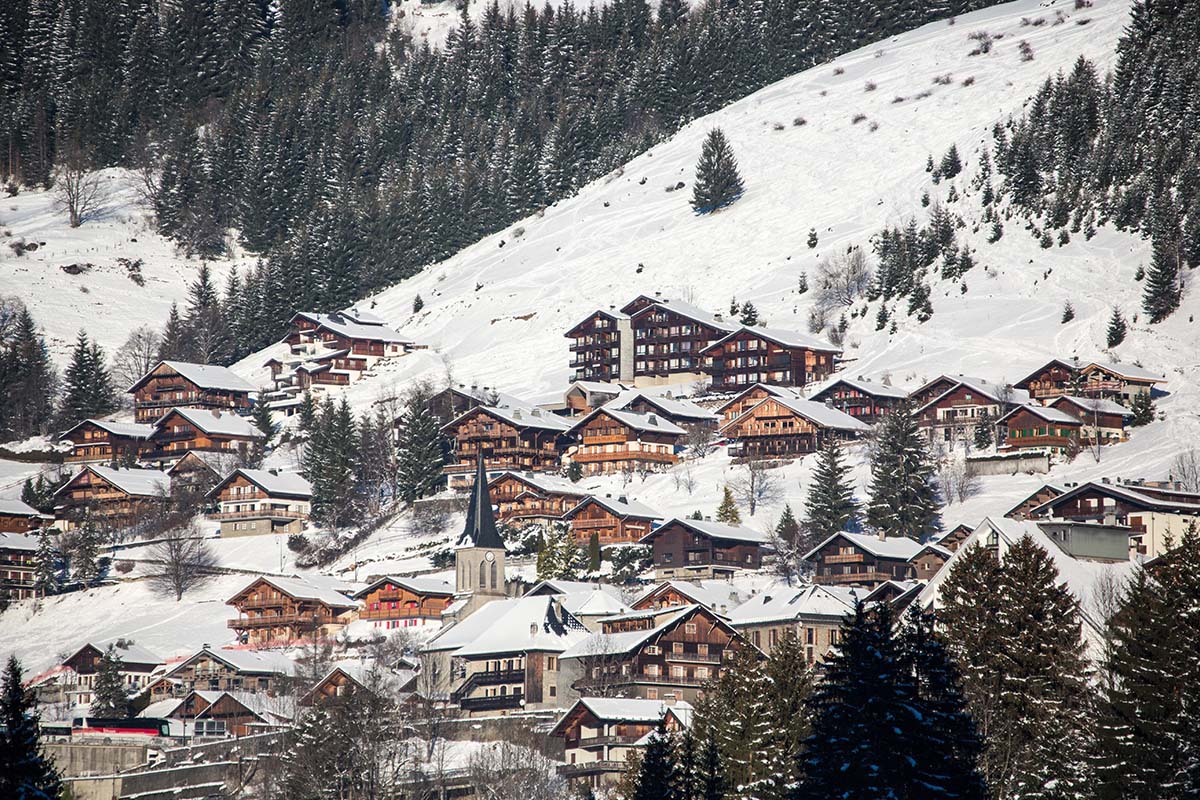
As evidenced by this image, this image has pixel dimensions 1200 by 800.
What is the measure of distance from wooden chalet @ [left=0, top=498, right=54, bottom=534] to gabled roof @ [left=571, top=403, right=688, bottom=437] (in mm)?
32585

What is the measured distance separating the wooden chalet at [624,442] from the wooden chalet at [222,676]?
29.3m

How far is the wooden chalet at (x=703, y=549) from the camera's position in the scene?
84.8m

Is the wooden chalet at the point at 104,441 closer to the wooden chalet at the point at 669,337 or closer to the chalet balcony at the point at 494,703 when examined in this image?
the wooden chalet at the point at 669,337

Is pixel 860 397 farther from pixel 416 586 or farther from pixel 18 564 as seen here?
pixel 18 564

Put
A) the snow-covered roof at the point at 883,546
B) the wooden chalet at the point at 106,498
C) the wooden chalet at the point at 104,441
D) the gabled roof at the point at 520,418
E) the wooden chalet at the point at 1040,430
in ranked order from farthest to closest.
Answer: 1. the wooden chalet at the point at 104,441
2. the gabled roof at the point at 520,418
3. the wooden chalet at the point at 106,498
4. the wooden chalet at the point at 1040,430
5. the snow-covered roof at the point at 883,546

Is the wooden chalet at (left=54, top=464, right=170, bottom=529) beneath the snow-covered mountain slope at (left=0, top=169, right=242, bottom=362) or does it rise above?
beneath

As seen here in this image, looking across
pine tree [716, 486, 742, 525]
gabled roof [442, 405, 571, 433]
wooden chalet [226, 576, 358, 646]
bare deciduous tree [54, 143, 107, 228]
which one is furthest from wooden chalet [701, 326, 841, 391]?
bare deciduous tree [54, 143, 107, 228]

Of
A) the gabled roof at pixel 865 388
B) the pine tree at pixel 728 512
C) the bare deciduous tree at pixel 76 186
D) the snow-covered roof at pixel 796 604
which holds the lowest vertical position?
the snow-covered roof at pixel 796 604

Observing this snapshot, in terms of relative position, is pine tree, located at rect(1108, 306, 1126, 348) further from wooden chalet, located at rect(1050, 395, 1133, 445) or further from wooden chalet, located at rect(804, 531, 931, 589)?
wooden chalet, located at rect(804, 531, 931, 589)

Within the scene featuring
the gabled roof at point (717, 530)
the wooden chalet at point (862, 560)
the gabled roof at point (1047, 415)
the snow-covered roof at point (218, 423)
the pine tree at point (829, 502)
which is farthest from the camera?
the snow-covered roof at point (218, 423)

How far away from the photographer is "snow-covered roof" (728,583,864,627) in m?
73.9

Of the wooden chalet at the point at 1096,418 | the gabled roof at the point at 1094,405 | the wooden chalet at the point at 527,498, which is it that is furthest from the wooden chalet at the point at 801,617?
the gabled roof at the point at 1094,405

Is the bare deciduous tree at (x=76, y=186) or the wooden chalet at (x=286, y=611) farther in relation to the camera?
the bare deciduous tree at (x=76, y=186)

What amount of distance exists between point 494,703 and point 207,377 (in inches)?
2277
